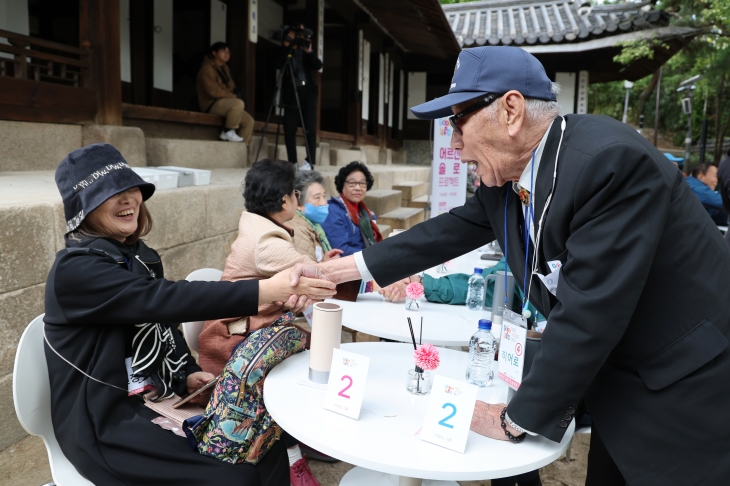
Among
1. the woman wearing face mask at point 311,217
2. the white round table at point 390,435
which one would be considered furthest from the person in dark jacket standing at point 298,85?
the white round table at point 390,435

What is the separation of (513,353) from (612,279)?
19.1 inches

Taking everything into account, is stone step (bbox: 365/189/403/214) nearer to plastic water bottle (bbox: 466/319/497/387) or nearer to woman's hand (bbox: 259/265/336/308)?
woman's hand (bbox: 259/265/336/308)

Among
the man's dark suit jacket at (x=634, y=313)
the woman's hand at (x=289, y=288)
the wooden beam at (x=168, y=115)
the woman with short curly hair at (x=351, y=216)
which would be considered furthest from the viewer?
the wooden beam at (x=168, y=115)

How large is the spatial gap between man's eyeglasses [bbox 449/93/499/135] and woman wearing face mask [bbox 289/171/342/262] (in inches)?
86.4

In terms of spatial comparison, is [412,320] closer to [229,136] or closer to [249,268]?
[249,268]

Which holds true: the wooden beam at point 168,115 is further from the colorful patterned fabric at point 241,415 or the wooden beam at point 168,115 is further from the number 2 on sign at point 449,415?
the number 2 on sign at point 449,415

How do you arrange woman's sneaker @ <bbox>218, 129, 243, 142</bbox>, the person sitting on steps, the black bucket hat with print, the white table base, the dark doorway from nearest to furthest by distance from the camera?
the black bucket hat with print
the white table base
the person sitting on steps
woman's sneaker @ <bbox>218, 129, 243, 142</bbox>
the dark doorway

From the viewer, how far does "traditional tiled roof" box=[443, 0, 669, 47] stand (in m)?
9.86

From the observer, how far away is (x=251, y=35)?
686 cm

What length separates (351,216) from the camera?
4656 mm

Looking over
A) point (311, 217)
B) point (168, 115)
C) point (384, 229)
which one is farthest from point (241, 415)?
point (384, 229)

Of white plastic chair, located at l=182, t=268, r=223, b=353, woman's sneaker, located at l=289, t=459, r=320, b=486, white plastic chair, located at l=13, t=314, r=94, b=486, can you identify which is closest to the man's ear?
white plastic chair, located at l=13, t=314, r=94, b=486

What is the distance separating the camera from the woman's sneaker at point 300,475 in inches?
92.6

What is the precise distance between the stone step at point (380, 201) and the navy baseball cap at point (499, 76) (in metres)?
6.11
